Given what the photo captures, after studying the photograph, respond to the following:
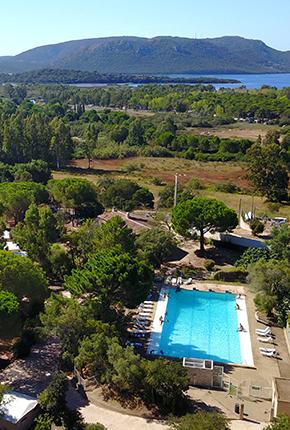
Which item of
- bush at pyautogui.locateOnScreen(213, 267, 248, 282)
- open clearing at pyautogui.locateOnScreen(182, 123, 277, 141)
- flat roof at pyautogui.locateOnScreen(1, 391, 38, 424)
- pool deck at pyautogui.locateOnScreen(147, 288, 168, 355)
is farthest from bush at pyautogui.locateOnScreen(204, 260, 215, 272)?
open clearing at pyautogui.locateOnScreen(182, 123, 277, 141)

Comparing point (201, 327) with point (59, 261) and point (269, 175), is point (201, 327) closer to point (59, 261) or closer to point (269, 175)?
point (59, 261)

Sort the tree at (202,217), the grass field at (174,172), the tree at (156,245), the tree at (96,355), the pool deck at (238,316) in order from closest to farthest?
the tree at (96,355), the pool deck at (238,316), the tree at (156,245), the tree at (202,217), the grass field at (174,172)

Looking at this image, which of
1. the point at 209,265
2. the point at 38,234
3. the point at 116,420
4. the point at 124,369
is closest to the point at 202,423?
the point at 116,420

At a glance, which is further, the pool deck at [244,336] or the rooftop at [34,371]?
the pool deck at [244,336]

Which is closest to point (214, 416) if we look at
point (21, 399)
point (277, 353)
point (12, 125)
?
point (21, 399)

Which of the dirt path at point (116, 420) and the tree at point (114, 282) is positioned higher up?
the tree at point (114, 282)

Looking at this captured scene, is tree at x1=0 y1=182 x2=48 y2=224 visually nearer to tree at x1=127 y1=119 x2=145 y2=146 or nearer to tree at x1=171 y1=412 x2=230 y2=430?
tree at x1=171 y1=412 x2=230 y2=430

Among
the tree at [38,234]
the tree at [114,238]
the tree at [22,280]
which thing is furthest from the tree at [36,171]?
the tree at [22,280]

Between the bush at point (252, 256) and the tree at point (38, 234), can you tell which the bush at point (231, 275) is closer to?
the bush at point (252, 256)
